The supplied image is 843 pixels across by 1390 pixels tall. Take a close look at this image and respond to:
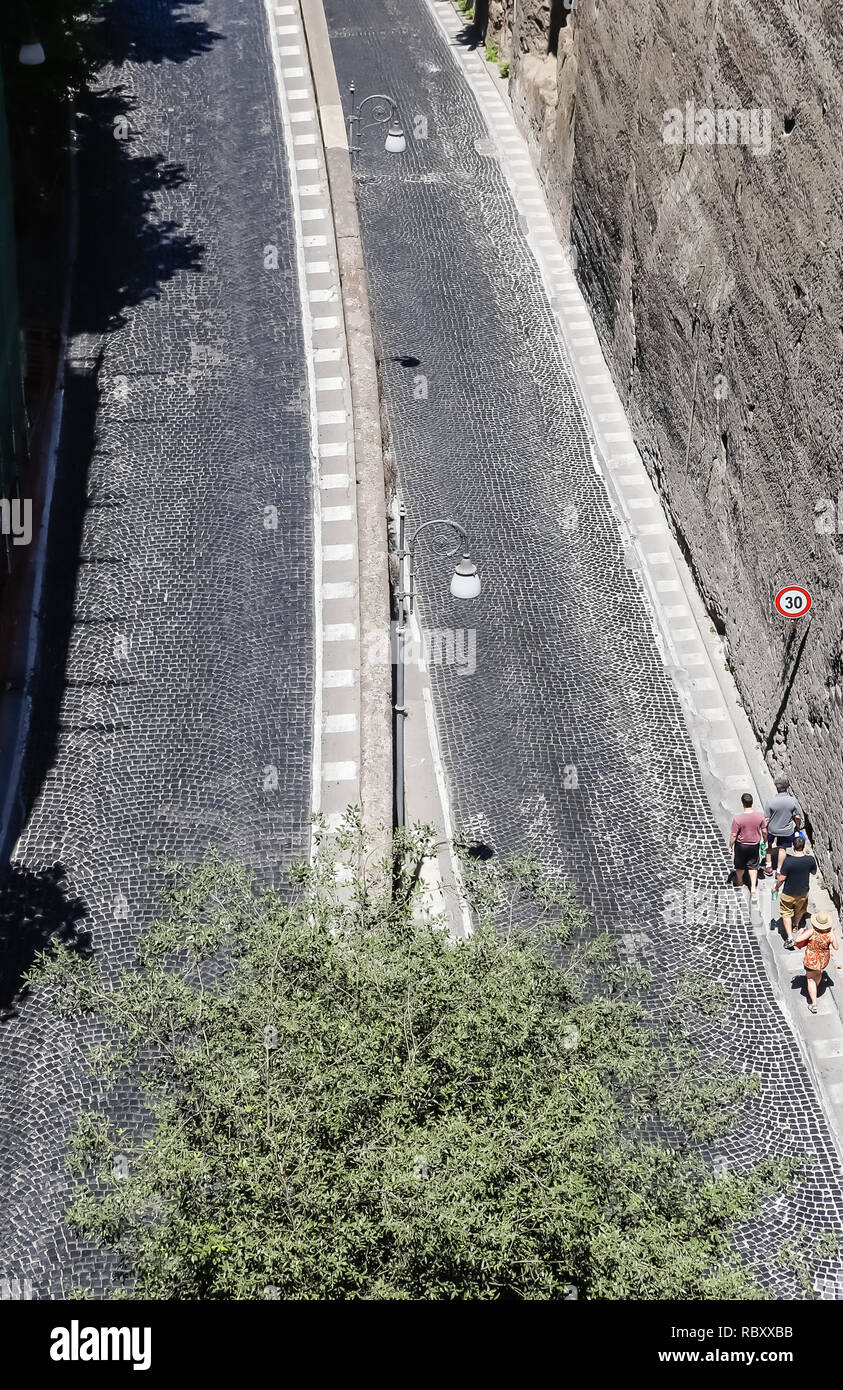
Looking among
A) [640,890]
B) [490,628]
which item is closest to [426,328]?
[490,628]

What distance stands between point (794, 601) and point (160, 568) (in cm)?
846

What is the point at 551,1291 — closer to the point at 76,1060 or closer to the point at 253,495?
the point at 76,1060

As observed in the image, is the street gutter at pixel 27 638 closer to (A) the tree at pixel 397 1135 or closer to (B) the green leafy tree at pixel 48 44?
(B) the green leafy tree at pixel 48 44

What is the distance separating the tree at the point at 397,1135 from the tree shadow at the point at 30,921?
3.62m

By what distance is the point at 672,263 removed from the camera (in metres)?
23.6

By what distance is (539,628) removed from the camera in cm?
2262

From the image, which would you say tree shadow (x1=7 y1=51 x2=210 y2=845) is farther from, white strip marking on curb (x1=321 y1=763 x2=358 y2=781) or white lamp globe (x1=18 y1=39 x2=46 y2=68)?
white lamp globe (x1=18 y1=39 x2=46 y2=68)

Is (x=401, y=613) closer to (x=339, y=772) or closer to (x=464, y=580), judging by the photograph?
(x=464, y=580)

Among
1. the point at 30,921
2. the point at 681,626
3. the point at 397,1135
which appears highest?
the point at 397,1135

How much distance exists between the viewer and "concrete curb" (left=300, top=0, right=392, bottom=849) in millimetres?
18797

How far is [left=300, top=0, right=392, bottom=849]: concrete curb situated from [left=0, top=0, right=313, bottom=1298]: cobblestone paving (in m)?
1.23

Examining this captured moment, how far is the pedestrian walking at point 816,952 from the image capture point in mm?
17844

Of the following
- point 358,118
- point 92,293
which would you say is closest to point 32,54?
point 92,293

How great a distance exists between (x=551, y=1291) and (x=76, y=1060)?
6.96m
